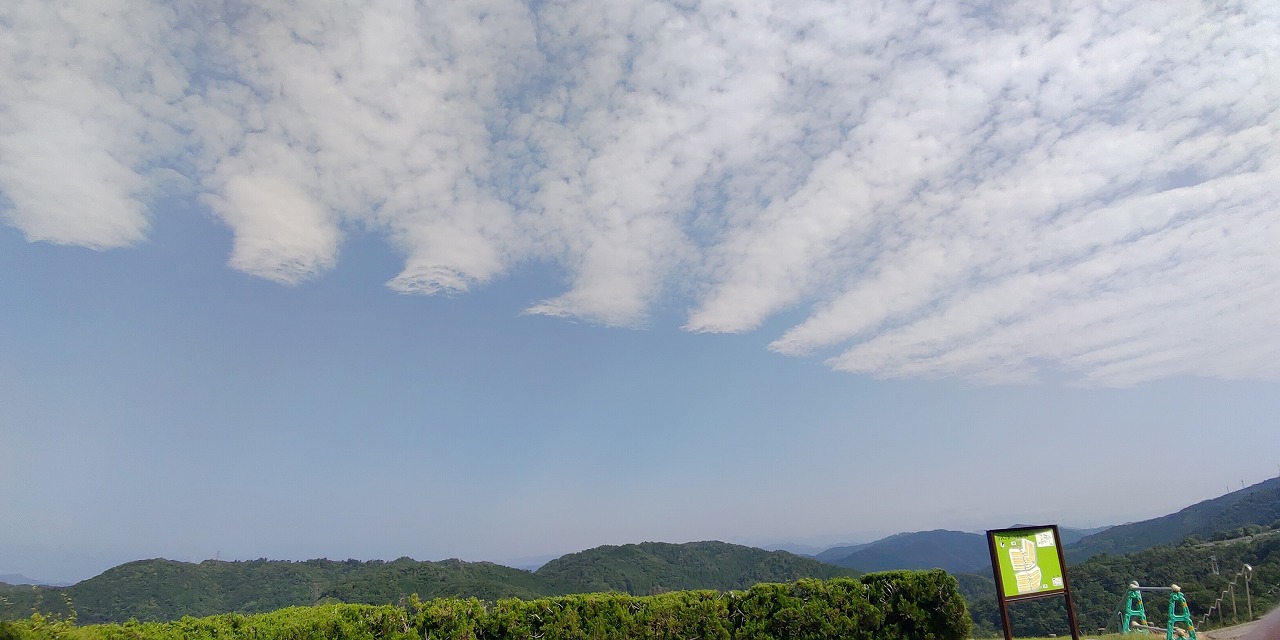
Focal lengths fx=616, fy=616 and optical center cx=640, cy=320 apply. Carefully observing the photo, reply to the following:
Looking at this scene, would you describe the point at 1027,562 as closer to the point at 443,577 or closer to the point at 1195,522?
the point at 443,577

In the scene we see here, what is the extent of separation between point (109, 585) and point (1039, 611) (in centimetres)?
6661

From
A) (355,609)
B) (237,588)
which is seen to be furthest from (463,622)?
(237,588)

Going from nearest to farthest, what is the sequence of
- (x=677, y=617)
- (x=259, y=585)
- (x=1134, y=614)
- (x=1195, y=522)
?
(x=677, y=617) → (x=1134, y=614) → (x=259, y=585) → (x=1195, y=522)

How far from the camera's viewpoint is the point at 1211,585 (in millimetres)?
26703

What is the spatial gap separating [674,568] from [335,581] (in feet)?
123

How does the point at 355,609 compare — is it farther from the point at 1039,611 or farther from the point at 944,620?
the point at 1039,611

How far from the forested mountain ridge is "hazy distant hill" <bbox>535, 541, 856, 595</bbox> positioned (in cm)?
17

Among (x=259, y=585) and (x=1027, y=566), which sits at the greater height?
(x=1027, y=566)

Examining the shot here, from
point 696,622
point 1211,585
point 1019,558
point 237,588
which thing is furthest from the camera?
point 237,588

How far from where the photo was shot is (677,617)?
10.5m

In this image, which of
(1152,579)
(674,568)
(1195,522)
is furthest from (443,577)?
(1195,522)

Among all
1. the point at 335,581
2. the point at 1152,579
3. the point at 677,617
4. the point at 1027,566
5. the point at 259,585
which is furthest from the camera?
the point at 335,581

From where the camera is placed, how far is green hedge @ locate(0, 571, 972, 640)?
394 inches

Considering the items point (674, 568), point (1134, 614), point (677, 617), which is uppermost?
point (677, 617)
